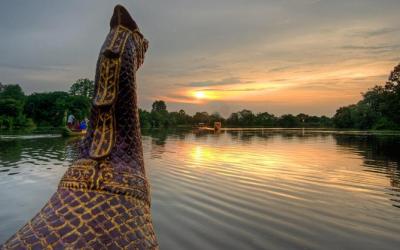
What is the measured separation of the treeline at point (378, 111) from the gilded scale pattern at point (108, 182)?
283 ft

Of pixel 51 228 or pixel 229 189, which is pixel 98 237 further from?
pixel 229 189

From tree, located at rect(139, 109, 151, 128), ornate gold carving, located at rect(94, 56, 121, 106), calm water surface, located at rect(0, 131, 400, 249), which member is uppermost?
tree, located at rect(139, 109, 151, 128)

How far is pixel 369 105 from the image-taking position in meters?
98.6

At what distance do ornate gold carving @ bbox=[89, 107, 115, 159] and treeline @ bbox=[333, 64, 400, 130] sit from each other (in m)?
86.3

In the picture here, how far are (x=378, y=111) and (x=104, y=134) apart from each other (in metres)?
104

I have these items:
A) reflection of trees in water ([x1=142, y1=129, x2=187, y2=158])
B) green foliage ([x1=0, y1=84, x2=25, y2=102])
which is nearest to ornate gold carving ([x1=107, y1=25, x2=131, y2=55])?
reflection of trees in water ([x1=142, y1=129, x2=187, y2=158])

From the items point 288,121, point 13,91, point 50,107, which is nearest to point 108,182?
point 50,107

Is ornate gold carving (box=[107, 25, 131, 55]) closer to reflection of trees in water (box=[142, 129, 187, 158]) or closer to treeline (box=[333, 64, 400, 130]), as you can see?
reflection of trees in water (box=[142, 129, 187, 158])

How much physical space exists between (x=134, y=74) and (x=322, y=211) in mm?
6769

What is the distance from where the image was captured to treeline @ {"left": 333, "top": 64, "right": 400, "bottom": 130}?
7831 centimetres

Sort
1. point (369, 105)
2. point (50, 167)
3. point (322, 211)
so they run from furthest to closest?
point (369, 105), point (50, 167), point (322, 211)

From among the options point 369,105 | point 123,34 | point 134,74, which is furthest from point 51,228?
point 369,105

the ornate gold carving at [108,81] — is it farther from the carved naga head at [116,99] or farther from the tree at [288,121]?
the tree at [288,121]

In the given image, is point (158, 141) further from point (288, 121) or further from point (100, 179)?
point (288, 121)
